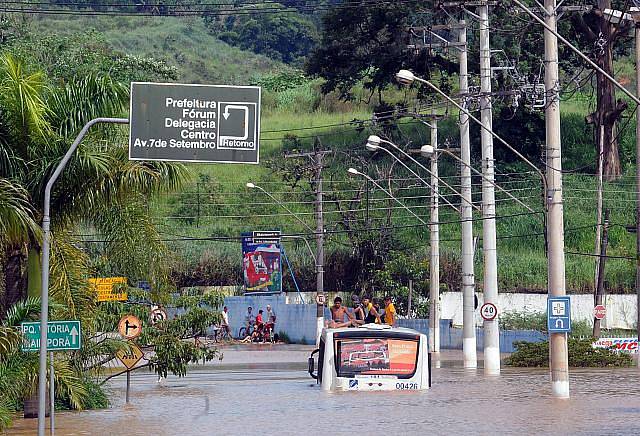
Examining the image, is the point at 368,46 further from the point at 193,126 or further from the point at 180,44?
the point at 180,44

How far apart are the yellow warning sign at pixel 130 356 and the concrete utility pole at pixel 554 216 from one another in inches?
344

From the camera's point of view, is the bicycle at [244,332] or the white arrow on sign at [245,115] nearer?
the white arrow on sign at [245,115]

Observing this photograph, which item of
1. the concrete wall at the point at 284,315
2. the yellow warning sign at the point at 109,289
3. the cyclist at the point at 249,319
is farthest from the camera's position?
the cyclist at the point at 249,319

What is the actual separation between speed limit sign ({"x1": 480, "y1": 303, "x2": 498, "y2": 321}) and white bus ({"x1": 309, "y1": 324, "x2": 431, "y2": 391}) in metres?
6.42

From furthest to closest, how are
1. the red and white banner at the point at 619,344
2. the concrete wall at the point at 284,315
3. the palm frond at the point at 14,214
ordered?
the concrete wall at the point at 284,315
the red and white banner at the point at 619,344
the palm frond at the point at 14,214

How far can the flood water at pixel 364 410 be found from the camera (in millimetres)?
19688

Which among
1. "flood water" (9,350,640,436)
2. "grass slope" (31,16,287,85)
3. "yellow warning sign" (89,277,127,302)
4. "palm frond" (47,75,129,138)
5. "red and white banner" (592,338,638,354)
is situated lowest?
"flood water" (9,350,640,436)

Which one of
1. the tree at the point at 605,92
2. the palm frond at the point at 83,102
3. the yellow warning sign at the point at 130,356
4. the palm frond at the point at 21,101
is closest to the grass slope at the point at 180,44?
the tree at the point at 605,92

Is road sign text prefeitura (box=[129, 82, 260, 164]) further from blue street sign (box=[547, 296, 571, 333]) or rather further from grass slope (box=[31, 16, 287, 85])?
grass slope (box=[31, 16, 287, 85])

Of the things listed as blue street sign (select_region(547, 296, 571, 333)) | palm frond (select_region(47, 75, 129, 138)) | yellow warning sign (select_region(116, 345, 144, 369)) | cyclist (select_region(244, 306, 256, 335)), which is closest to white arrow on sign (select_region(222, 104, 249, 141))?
palm frond (select_region(47, 75, 129, 138))

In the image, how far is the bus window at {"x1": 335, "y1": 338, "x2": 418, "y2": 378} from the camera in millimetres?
25328

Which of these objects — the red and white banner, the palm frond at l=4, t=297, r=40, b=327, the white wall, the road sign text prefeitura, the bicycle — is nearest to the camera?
the palm frond at l=4, t=297, r=40, b=327

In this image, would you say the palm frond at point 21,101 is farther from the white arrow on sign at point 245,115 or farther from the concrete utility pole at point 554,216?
the concrete utility pole at point 554,216

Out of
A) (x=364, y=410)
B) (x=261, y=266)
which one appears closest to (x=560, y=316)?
(x=364, y=410)
